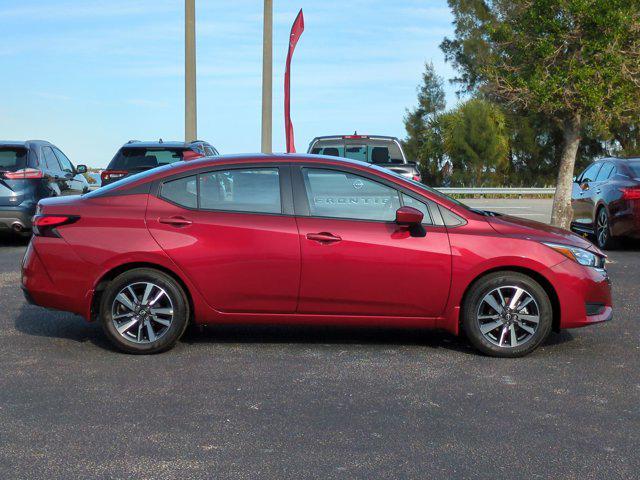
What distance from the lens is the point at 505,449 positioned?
486 centimetres

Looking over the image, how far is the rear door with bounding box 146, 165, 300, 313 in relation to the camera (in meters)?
7.00

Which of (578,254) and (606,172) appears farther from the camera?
(606,172)

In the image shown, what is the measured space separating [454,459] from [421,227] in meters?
2.66

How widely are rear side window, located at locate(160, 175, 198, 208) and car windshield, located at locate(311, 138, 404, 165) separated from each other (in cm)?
881

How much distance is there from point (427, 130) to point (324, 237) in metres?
36.2

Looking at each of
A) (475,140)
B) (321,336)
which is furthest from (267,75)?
(475,140)

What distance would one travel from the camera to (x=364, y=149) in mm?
16203

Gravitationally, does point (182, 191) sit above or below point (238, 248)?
above

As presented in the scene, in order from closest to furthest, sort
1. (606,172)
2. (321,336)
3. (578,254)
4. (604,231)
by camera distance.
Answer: (578,254), (321,336), (604,231), (606,172)

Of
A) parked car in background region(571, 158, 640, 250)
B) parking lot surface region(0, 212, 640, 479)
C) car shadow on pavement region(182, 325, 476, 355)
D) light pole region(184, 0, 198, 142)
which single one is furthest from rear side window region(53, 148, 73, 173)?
car shadow on pavement region(182, 325, 476, 355)

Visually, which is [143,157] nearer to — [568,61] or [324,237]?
[568,61]

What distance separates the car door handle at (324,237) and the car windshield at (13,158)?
29.2 feet

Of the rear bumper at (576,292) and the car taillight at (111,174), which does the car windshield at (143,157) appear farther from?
the rear bumper at (576,292)

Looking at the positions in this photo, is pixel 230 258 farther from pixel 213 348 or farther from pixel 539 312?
pixel 539 312
